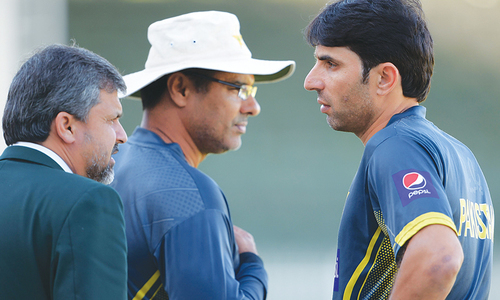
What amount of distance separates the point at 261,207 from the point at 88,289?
14.3 feet

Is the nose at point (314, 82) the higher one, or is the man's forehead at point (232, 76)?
the nose at point (314, 82)

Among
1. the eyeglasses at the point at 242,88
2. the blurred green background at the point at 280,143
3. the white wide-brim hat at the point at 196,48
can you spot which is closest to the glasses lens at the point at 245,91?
the eyeglasses at the point at 242,88

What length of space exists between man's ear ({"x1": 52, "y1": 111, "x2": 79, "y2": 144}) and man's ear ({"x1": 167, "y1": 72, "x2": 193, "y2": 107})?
828 mm

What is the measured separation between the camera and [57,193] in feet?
3.79

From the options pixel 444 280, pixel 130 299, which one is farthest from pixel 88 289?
pixel 444 280

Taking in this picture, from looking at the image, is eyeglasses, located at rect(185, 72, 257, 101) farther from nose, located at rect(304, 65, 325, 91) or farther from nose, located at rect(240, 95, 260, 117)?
nose, located at rect(304, 65, 325, 91)

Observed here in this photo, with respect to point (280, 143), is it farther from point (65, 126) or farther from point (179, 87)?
point (65, 126)

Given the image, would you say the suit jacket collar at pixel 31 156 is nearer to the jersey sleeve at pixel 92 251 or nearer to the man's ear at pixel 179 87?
the jersey sleeve at pixel 92 251

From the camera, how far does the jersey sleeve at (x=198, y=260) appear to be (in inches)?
64.0

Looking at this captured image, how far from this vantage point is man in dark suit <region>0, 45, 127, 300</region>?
113 centimetres

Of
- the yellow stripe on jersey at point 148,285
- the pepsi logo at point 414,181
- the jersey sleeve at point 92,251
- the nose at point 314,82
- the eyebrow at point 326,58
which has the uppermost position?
the eyebrow at point 326,58

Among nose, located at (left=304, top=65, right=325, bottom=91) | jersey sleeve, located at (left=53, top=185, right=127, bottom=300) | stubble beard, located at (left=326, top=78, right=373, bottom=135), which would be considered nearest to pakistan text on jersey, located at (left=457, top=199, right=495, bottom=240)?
stubble beard, located at (left=326, top=78, right=373, bottom=135)

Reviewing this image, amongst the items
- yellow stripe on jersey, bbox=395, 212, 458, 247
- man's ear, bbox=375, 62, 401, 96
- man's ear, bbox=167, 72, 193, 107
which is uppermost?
man's ear, bbox=375, 62, 401, 96

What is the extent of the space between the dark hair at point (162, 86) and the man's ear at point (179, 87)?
0.02m
